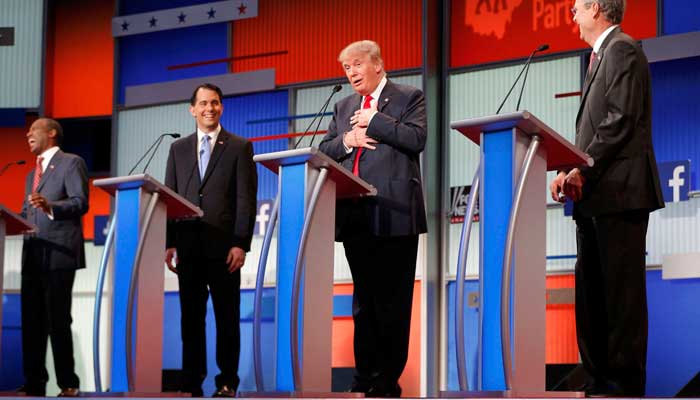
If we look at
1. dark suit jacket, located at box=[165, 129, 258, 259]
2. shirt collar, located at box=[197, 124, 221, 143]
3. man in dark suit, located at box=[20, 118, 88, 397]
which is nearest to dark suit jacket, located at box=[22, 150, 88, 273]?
man in dark suit, located at box=[20, 118, 88, 397]

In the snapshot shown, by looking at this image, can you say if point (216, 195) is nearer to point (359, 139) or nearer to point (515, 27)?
point (359, 139)

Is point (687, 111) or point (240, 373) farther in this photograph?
point (240, 373)

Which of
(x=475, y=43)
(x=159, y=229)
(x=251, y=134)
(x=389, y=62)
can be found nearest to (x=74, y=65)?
(x=251, y=134)

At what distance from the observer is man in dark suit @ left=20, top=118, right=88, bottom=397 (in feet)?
16.5

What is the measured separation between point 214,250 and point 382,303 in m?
1.16

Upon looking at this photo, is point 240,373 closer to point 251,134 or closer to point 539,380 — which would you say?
point 251,134

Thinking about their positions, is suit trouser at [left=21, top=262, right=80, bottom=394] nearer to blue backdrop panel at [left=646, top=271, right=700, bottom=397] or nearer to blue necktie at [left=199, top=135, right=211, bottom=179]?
blue necktie at [left=199, top=135, right=211, bottom=179]

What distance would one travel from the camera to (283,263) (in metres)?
3.18

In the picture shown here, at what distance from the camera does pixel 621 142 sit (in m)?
3.08

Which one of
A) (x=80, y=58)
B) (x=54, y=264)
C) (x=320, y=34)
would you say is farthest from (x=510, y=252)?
(x=80, y=58)

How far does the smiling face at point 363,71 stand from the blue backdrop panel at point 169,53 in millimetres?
2937

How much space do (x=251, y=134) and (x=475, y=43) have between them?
152 cm

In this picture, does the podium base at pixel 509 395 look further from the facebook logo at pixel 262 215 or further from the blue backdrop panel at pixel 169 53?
the blue backdrop panel at pixel 169 53

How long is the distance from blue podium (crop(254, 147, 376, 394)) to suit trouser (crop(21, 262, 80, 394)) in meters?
2.19
